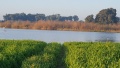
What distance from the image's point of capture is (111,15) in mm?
103875

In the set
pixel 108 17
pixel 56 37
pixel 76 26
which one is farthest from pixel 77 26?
pixel 56 37

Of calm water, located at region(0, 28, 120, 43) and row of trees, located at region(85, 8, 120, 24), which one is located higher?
row of trees, located at region(85, 8, 120, 24)

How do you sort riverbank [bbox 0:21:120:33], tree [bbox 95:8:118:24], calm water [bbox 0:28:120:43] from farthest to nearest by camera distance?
tree [bbox 95:8:118:24] < riverbank [bbox 0:21:120:33] < calm water [bbox 0:28:120:43]

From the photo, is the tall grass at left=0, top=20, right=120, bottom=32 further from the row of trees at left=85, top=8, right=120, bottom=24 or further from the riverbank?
the row of trees at left=85, top=8, right=120, bottom=24

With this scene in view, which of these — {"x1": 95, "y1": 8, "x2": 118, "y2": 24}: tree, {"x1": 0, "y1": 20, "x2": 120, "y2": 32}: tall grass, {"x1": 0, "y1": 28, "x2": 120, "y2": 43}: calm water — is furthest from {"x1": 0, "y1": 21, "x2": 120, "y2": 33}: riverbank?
{"x1": 0, "y1": 28, "x2": 120, "y2": 43}: calm water

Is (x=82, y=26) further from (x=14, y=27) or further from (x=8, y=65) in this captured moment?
(x=8, y=65)

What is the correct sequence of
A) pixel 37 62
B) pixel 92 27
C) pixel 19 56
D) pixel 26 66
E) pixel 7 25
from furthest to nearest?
pixel 7 25 → pixel 92 27 → pixel 19 56 → pixel 37 62 → pixel 26 66

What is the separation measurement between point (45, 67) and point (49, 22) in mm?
90042

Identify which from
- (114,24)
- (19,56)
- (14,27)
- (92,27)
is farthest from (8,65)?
(14,27)

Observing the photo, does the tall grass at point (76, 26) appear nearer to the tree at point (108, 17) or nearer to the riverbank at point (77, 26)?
the riverbank at point (77, 26)

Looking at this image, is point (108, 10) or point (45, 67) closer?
point (45, 67)

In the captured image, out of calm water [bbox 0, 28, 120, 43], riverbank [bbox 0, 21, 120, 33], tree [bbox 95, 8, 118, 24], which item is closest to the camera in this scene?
calm water [bbox 0, 28, 120, 43]

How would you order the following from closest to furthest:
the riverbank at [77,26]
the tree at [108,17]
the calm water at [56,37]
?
the calm water at [56,37] → the riverbank at [77,26] → the tree at [108,17]

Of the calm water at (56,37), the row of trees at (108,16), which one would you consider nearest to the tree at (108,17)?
the row of trees at (108,16)
